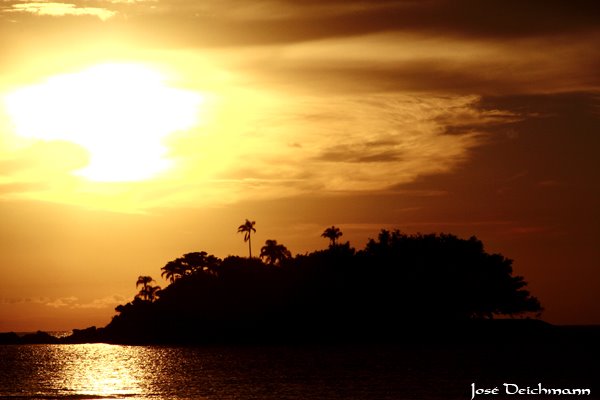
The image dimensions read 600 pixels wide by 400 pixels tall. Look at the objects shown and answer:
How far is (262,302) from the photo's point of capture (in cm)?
16025

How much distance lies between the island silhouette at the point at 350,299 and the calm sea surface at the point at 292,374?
36.2 ft

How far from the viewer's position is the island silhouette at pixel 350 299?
14050cm

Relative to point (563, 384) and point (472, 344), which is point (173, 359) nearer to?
point (472, 344)

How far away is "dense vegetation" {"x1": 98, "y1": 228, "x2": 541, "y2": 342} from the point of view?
140250mm

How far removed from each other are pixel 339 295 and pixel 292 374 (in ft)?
208

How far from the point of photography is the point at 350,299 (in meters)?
155
